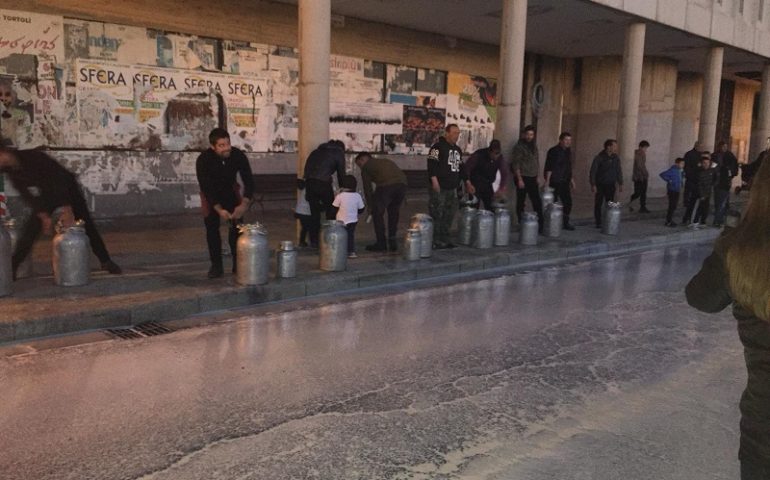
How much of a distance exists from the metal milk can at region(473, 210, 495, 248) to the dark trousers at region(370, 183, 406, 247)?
1.48m

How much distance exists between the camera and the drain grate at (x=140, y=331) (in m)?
6.13

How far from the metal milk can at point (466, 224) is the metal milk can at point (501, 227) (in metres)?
0.44

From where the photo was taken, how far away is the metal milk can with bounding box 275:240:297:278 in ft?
26.1

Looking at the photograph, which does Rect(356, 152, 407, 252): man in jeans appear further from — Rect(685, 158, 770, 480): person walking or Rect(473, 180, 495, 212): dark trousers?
Rect(685, 158, 770, 480): person walking

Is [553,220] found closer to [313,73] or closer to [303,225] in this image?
[303,225]

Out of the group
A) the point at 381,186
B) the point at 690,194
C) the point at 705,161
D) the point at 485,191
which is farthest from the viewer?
the point at 690,194

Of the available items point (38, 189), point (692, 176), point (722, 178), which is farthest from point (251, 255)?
point (722, 178)

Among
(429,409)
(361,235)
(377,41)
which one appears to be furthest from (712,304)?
(377,41)

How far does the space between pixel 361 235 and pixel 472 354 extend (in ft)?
20.7

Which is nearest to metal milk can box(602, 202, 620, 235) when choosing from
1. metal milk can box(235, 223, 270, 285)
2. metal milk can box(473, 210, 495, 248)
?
metal milk can box(473, 210, 495, 248)

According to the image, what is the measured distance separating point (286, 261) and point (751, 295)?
6524mm

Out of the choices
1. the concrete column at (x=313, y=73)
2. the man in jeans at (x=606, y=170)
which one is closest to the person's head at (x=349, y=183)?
the concrete column at (x=313, y=73)

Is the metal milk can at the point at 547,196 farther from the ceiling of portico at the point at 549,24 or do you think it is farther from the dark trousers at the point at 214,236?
the dark trousers at the point at 214,236

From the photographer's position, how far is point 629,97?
16.5 m
